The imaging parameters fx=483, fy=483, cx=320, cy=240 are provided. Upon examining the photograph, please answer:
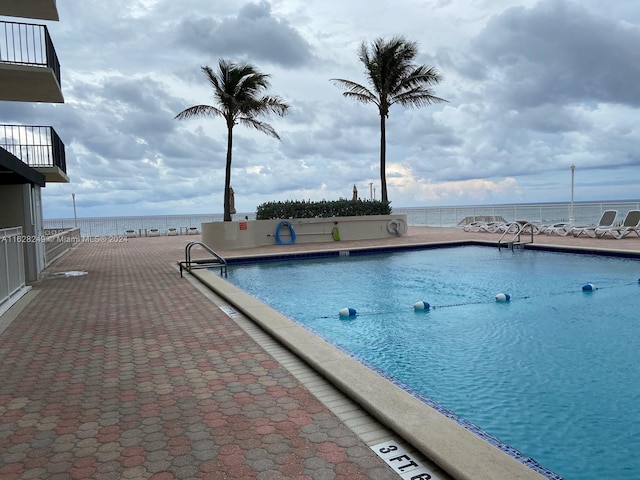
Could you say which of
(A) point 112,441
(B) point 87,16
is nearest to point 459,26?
(B) point 87,16

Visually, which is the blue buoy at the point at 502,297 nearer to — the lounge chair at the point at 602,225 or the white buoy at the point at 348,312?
the white buoy at the point at 348,312

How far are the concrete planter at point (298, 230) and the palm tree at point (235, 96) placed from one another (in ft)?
12.1

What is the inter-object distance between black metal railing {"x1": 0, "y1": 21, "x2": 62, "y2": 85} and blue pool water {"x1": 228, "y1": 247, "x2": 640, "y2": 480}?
740 centimetres

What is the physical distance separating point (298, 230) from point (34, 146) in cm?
892

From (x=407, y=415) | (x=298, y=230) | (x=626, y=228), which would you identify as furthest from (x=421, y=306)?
(x=626, y=228)

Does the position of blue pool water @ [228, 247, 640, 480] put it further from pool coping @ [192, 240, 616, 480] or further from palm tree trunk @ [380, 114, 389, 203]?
palm tree trunk @ [380, 114, 389, 203]

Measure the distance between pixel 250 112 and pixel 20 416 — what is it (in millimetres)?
16629

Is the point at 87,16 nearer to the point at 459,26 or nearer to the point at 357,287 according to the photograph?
the point at 459,26

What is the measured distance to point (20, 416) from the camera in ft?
11.1

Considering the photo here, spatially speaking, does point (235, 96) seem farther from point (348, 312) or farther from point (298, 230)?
point (348, 312)

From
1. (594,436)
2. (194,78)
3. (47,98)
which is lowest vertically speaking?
(594,436)

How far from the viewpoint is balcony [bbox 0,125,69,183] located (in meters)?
13.9

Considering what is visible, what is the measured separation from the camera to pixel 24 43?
40.1ft

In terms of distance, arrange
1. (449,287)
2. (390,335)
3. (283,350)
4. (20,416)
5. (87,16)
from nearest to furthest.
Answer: (20,416) < (283,350) < (390,335) < (449,287) < (87,16)
